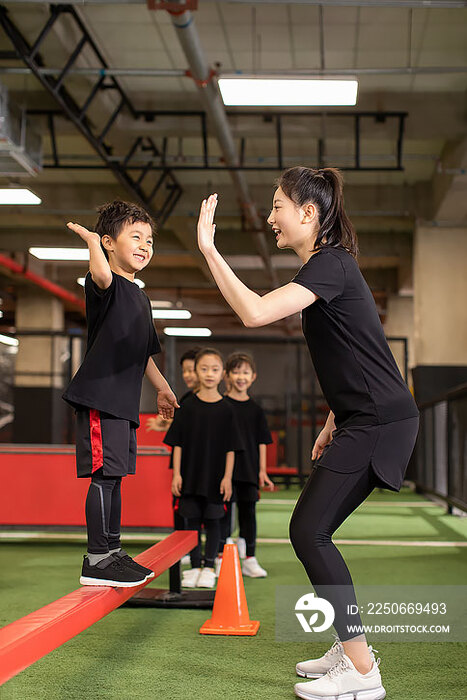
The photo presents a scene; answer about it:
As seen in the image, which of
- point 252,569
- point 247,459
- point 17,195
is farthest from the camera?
point 17,195

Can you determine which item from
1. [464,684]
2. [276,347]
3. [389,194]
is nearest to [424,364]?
→ [389,194]

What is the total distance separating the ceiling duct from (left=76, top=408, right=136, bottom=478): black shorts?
5511 mm

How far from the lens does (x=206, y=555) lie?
14.8 ft

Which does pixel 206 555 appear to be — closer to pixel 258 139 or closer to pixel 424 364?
pixel 258 139

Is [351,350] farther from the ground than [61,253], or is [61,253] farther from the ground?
[61,253]

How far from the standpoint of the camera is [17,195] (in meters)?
8.97

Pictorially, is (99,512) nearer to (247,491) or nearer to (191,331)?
(247,491)

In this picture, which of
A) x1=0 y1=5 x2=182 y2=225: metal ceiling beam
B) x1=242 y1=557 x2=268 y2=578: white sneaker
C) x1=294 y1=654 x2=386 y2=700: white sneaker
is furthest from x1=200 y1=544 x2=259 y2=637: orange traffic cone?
x1=0 y1=5 x2=182 y2=225: metal ceiling beam

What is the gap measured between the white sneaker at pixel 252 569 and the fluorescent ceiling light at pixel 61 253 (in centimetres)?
753

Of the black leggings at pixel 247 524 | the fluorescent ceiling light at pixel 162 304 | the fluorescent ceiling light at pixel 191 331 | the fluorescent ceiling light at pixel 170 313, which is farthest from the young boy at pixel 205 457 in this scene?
the fluorescent ceiling light at pixel 191 331

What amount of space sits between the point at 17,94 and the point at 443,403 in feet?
20.3

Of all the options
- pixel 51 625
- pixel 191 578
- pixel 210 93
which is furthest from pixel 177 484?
pixel 210 93

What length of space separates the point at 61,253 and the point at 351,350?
1003cm

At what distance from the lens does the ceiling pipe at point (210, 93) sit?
6352mm
